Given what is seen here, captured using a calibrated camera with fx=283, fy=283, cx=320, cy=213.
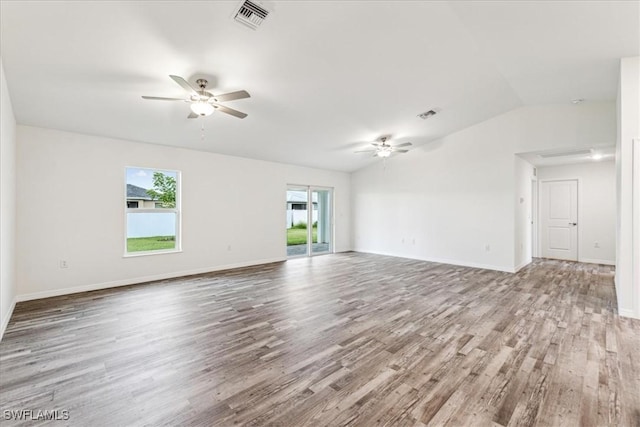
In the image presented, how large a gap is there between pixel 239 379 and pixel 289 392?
17.1 inches

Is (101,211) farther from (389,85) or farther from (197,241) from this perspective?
(389,85)

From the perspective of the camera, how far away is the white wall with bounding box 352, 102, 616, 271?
17.4 ft

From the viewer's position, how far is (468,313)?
3.59 meters

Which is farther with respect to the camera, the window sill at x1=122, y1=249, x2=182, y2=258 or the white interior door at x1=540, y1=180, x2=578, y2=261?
the white interior door at x1=540, y1=180, x2=578, y2=261

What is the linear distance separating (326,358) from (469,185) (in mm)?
5623

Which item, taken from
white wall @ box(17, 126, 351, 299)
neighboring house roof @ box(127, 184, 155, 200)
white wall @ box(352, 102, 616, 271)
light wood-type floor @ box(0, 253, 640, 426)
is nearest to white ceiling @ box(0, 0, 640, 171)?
white wall @ box(17, 126, 351, 299)

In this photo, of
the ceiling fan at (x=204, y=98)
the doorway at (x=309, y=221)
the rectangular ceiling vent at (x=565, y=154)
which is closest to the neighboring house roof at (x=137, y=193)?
the ceiling fan at (x=204, y=98)

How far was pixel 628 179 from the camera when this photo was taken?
3.47 metres

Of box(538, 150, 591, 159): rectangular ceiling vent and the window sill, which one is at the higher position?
box(538, 150, 591, 159): rectangular ceiling vent

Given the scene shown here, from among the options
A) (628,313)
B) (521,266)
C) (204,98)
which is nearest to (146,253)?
(204,98)

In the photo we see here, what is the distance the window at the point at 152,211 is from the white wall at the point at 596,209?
9.59m

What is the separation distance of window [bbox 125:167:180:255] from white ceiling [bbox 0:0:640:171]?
2.43 feet

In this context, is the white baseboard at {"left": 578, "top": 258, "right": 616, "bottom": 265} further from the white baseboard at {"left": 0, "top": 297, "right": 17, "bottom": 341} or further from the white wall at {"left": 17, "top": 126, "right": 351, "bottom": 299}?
the white baseboard at {"left": 0, "top": 297, "right": 17, "bottom": 341}

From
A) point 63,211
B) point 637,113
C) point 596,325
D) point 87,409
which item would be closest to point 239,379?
point 87,409
